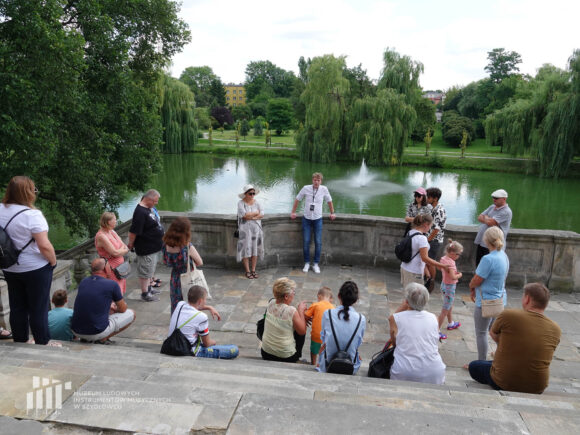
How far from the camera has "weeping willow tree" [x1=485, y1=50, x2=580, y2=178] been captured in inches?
1057

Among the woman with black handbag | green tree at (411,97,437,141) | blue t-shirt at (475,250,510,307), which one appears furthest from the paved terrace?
green tree at (411,97,437,141)

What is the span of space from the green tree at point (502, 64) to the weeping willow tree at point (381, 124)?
41.9 meters

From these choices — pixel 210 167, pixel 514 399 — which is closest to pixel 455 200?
pixel 210 167

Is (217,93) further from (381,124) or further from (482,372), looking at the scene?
(482,372)

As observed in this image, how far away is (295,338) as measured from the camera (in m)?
4.03

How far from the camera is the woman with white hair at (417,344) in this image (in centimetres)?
338

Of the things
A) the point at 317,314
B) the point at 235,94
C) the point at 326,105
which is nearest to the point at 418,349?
the point at 317,314

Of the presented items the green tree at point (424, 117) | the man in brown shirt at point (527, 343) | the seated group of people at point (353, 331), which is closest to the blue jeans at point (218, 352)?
the seated group of people at point (353, 331)

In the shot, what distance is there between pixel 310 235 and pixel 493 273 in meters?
3.35

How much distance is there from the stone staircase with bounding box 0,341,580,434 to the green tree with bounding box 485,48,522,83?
236ft

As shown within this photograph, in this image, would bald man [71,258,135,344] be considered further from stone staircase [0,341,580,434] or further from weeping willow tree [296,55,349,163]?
weeping willow tree [296,55,349,163]

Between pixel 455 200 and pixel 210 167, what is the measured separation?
18.7 meters

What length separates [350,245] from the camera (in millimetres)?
7484

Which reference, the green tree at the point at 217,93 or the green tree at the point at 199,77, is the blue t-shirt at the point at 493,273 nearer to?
the green tree at the point at 217,93
